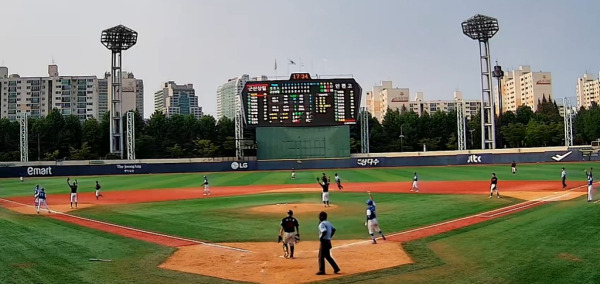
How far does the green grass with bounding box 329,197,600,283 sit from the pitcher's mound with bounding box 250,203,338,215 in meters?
9.72

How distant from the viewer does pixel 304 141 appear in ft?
232

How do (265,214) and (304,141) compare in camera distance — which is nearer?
(265,214)

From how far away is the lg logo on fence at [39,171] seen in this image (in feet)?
230

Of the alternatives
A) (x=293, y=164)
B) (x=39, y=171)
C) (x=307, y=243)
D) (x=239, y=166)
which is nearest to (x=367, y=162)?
(x=293, y=164)

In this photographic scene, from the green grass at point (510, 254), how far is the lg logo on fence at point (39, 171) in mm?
65632

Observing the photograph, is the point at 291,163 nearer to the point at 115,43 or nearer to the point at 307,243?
the point at 115,43

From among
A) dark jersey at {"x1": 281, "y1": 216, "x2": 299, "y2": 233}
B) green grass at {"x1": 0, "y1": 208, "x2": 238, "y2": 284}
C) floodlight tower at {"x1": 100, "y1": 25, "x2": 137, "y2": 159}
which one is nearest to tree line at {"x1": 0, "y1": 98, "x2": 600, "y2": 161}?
floodlight tower at {"x1": 100, "y1": 25, "x2": 137, "y2": 159}

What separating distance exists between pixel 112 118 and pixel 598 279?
84.0 metres

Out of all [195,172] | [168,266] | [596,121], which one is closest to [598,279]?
[168,266]

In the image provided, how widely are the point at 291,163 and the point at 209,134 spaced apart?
43.3 m

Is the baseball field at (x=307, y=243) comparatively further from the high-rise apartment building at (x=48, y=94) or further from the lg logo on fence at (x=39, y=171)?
the high-rise apartment building at (x=48, y=94)

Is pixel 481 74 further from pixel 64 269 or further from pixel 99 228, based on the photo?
pixel 64 269

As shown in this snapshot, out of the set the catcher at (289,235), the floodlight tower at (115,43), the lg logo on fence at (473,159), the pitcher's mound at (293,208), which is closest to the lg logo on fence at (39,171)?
the floodlight tower at (115,43)

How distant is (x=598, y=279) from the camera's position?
11508 mm
